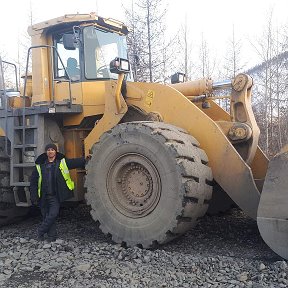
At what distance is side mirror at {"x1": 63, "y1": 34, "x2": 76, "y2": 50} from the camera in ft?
19.7

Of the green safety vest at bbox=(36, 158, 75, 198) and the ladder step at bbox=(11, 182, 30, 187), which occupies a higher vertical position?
the green safety vest at bbox=(36, 158, 75, 198)

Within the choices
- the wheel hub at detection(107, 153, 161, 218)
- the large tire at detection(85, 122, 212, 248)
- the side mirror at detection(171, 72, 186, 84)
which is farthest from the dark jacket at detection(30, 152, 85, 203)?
the side mirror at detection(171, 72, 186, 84)

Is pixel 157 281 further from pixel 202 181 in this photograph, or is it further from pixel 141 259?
pixel 202 181

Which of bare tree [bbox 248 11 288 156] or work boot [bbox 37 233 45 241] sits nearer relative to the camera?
work boot [bbox 37 233 45 241]

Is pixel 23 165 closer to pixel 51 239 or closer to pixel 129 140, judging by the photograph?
pixel 51 239

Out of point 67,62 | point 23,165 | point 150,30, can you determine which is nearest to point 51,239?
point 23,165

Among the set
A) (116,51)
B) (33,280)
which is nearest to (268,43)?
(116,51)

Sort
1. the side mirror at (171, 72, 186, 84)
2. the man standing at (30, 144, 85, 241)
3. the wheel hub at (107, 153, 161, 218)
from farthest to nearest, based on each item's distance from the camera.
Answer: the side mirror at (171, 72, 186, 84) < the man standing at (30, 144, 85, 241) < the wheel hub at (107, 153, 161, 218)

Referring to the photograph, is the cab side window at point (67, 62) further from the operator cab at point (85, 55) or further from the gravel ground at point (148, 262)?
the gravel ground at point (148, 262)

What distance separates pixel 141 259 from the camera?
4.50 m

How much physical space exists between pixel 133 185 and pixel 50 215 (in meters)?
1.30

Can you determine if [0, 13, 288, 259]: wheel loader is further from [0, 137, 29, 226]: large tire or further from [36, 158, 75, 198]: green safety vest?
[36, 158, 75, 198]: green safety vest

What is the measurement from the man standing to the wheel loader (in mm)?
370

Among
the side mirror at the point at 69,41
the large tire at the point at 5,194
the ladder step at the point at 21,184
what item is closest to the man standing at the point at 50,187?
the ladder step at the point at 21,184
